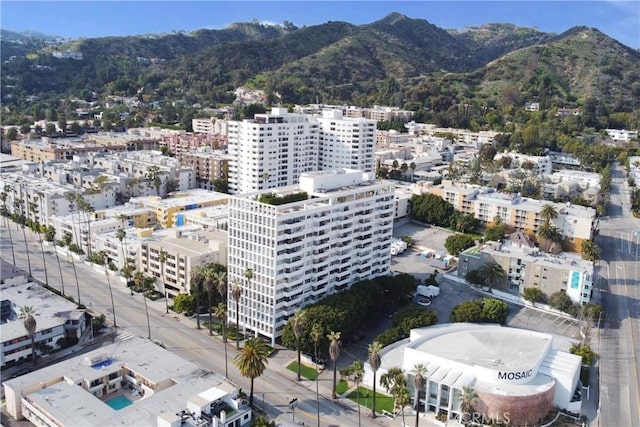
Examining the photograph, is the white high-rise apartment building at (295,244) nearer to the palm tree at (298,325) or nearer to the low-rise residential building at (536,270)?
the palm tree at (298,325)

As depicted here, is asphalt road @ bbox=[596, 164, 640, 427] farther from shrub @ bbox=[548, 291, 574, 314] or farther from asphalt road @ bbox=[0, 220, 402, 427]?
asphalt road @ bbox=[0, 220, 402, 427]

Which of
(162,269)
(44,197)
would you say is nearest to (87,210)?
(44,197)

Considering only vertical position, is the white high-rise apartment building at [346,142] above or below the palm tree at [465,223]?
above

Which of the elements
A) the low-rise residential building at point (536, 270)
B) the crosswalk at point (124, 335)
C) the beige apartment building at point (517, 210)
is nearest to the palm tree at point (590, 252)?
the beige apartment building at point (517, 210)

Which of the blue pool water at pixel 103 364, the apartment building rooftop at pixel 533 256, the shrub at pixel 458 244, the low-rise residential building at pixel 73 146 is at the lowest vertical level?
the blue pool water at pixel 103 364

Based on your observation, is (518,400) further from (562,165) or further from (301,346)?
(562,165)

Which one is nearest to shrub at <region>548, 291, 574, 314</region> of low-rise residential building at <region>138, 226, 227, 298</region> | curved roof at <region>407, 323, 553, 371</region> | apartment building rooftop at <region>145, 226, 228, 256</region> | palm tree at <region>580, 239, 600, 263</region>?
curved roof at <region>407, 323, 553, 371</region>
